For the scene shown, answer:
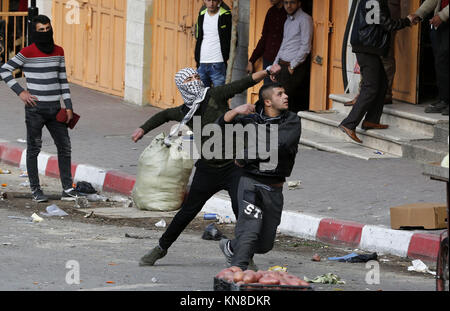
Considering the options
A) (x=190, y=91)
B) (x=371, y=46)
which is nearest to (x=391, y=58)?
(x=371, y=46)

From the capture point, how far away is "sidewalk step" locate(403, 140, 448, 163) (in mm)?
7434

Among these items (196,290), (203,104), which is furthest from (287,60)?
(196,290)

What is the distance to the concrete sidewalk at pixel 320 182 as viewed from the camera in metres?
10.5

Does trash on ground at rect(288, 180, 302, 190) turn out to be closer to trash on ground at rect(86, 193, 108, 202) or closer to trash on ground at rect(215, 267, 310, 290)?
trash on ground at rect(86, 193, 108, 202)

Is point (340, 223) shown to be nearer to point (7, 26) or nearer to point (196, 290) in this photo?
Result: point (196, 290)

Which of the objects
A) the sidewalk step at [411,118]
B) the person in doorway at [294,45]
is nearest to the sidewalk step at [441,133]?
the sidewalk step at [411,118]

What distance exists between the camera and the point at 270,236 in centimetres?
852

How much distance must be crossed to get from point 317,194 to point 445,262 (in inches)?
199

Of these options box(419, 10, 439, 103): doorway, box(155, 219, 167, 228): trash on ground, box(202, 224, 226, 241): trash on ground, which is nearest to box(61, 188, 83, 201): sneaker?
box(155, 219, 167, 228): trash on ground

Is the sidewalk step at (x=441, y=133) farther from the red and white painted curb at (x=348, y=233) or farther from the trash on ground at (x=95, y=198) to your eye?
the trash on ground at (x=95, y=198)

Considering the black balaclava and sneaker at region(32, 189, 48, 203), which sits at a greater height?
the black balaclava

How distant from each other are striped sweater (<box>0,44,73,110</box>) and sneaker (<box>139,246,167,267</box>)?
327 centimetres

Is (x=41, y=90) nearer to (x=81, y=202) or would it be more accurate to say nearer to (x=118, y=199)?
(x=81, y=202)

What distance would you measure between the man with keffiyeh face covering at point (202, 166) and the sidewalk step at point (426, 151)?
1.63 m
